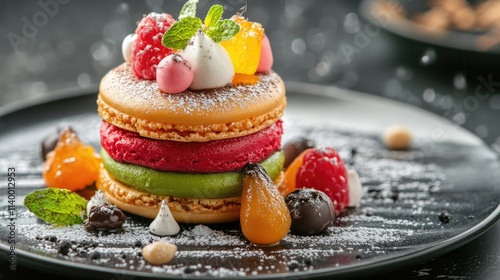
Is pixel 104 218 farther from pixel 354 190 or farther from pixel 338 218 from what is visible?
pixel 354 190

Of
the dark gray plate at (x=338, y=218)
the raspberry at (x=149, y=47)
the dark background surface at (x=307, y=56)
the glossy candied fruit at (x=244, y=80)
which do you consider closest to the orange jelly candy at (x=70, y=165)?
the dark gray plate at (x=338, y=218)

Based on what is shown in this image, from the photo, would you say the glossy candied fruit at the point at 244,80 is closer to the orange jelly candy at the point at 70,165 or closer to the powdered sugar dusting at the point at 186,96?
the powdered sugar dusting at the point at 186,96

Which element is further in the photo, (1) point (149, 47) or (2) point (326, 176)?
(2) point (326, 176)

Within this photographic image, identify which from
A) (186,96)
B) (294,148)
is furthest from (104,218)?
(294,148)

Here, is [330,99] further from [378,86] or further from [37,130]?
[37,130]

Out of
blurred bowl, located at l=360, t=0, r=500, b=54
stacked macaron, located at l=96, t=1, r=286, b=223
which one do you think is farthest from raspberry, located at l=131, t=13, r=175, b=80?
blurred bowl, located at l=360, t=0, r=500, b=54

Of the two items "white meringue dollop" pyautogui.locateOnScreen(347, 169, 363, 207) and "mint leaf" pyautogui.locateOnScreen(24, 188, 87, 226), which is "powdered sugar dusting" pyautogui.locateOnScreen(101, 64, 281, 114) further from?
"white meringue dollop" pyautogui.locateOnScreen(347, 169, 363, 207)
